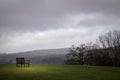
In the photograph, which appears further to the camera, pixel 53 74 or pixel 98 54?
pixel 98 54

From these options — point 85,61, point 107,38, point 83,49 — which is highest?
point 107,38

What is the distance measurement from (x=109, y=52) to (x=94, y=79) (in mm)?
37263

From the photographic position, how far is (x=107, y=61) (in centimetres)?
4134

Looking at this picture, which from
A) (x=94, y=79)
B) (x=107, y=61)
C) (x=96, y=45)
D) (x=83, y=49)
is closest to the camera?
(x=94, y=79)

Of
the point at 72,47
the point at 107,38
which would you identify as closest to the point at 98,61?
the point at 72,47

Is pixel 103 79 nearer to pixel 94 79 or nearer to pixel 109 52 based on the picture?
pixel 94 79

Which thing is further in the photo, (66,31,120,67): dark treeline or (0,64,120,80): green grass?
(66,31,120,67): dark treeline

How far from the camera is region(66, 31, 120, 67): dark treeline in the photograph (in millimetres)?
42500

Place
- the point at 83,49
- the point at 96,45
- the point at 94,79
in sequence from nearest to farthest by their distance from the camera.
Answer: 1. the point at 94,79
2. the point at 83,49
3. the point at 96,45

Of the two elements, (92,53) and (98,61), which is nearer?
(98,61)

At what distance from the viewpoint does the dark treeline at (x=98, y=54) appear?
42.5 meters

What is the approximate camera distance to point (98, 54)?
145ft

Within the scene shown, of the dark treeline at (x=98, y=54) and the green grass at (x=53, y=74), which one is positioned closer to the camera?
the green grass at (x=53, y=74)

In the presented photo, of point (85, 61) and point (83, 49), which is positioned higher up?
point (83, 49)
